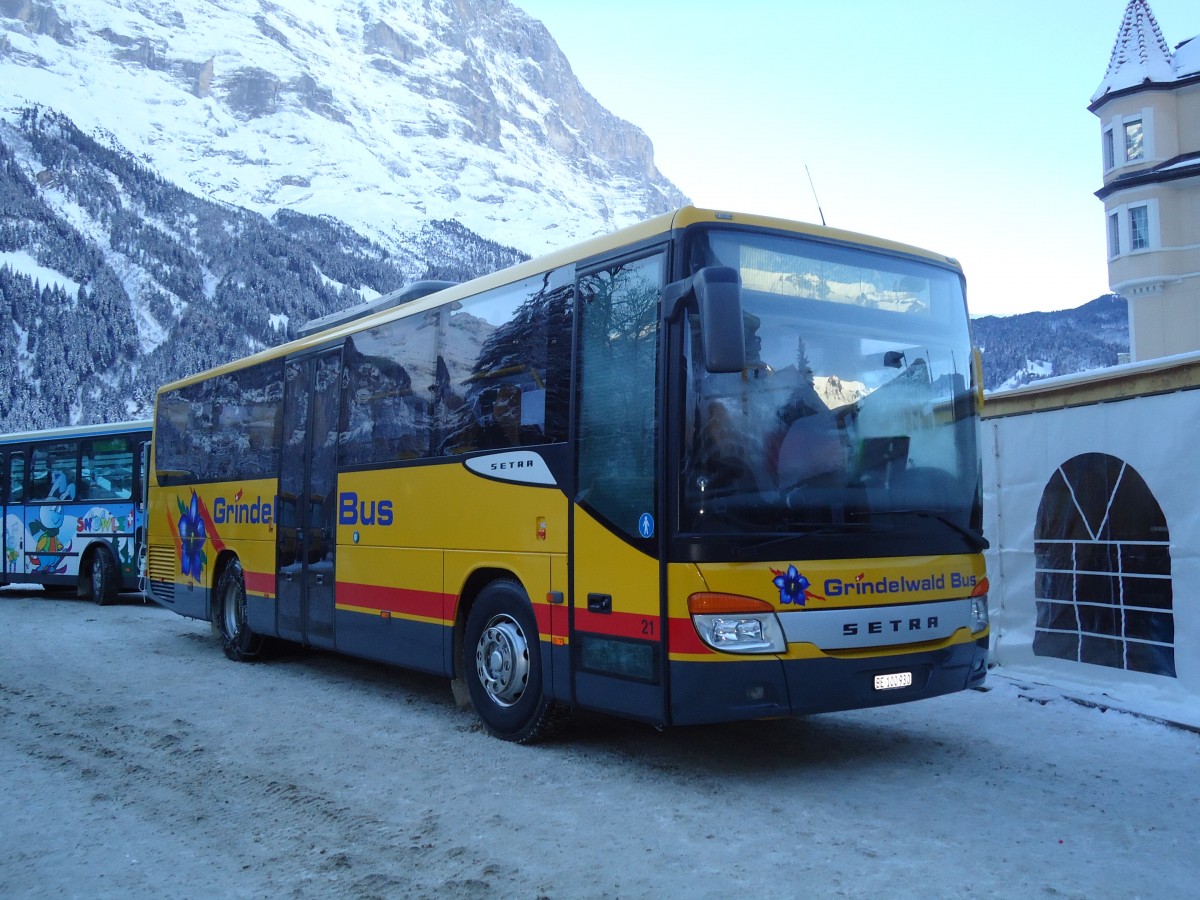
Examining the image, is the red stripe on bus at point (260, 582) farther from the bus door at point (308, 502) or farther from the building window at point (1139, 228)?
the building window at point (1139, 228)

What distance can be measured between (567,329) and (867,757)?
3.09 meters

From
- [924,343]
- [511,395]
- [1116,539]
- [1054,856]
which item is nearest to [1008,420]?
[1116,539]

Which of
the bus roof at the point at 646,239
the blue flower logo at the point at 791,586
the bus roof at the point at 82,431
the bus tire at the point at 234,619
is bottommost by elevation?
the bus tire at the point at 234,619

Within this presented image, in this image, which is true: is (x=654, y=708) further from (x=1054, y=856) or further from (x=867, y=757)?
(x=1054, y=856)

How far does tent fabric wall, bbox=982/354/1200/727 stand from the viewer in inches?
304

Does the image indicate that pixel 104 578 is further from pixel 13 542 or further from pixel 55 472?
pixel 13 542

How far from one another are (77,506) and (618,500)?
15.3 m

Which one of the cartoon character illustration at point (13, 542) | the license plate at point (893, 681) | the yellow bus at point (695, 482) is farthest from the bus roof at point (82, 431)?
the license plate at point (893, 681)

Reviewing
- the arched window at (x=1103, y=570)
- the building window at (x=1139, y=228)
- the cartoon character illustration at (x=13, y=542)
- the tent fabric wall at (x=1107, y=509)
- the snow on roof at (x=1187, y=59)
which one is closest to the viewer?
the tent fabric wall at (x=1107, y=509)

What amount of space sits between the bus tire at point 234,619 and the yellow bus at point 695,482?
10.5 feet

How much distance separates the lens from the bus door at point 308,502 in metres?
9.38

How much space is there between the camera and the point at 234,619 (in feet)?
36.6

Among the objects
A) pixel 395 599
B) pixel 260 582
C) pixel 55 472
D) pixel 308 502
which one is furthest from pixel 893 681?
pixel 55 472

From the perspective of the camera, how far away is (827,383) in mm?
6012
